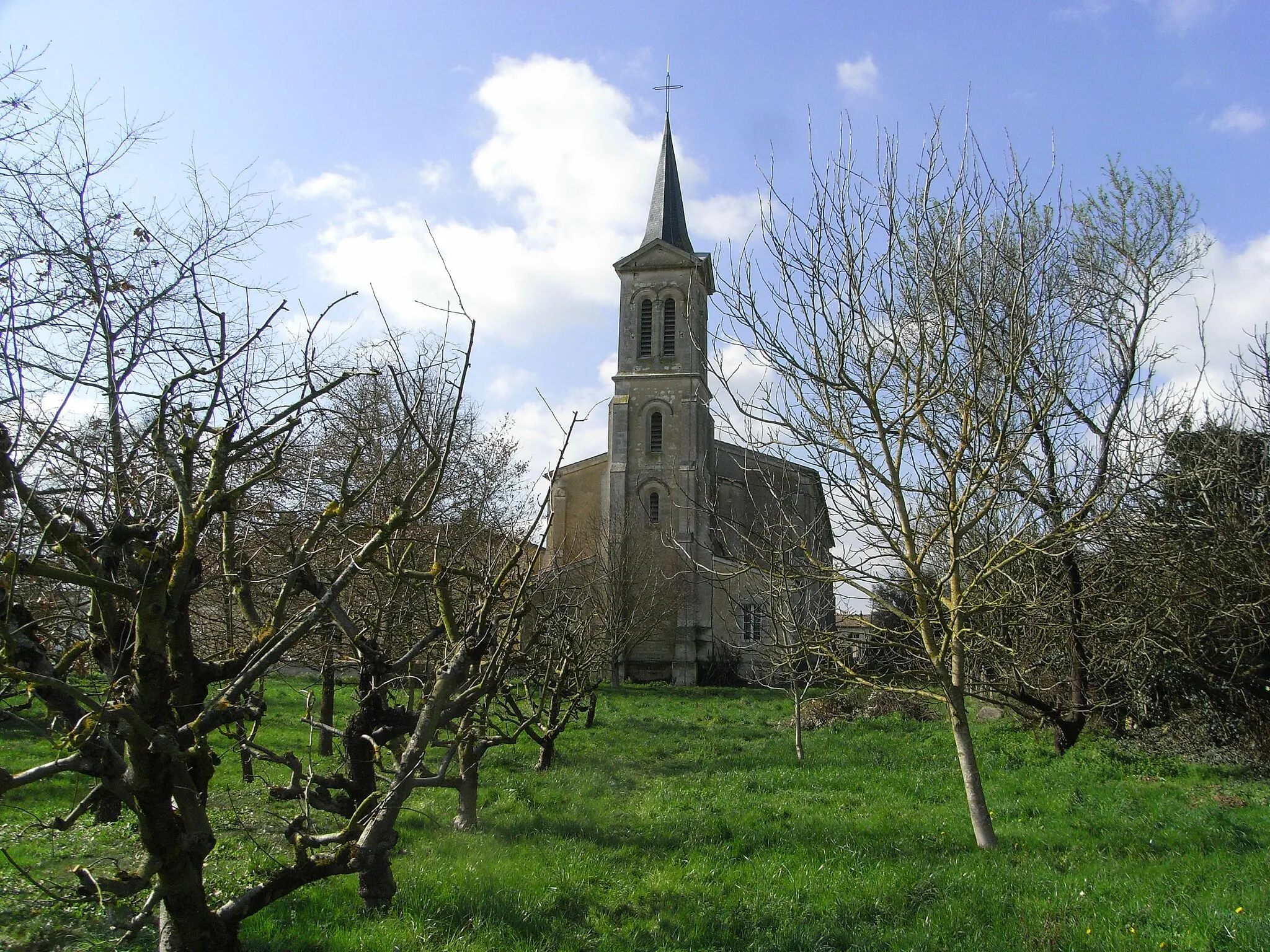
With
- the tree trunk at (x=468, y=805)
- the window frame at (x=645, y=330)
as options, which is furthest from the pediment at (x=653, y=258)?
the tree trunk at (x=468, y=805)

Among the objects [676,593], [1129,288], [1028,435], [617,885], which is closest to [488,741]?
[617,885]

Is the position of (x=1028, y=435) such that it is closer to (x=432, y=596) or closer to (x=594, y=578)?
(x=432, y=596)

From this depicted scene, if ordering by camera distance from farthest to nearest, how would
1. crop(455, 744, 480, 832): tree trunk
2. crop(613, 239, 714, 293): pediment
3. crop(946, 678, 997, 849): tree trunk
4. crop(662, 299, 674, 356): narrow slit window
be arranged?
crop(662, 299, 674, 356): narrow slit window
crop(613, 239, 714, 293): pediment
crop(455, 744, 480, 832): tree trunk
crop(946, 678, 997, 849): tree trunk

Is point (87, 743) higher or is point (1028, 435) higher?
Result: point (1028, 435)

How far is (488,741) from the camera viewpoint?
732 centimetres

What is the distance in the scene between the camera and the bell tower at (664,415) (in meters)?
34.0

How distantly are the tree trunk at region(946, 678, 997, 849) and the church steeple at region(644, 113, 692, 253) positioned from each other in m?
33.9

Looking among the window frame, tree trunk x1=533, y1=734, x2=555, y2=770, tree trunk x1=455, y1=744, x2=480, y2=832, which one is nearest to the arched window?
the window frame

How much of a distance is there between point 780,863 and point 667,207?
35938 millimetres

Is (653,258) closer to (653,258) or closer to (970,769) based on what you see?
(653,258)

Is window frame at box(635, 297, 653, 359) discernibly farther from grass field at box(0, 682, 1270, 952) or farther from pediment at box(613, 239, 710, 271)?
grass field at box(0, 682, 1270, 952)

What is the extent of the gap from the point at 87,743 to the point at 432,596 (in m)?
6.09

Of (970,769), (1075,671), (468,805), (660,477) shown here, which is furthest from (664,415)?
(970,769)

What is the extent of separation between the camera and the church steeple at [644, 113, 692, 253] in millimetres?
38969
